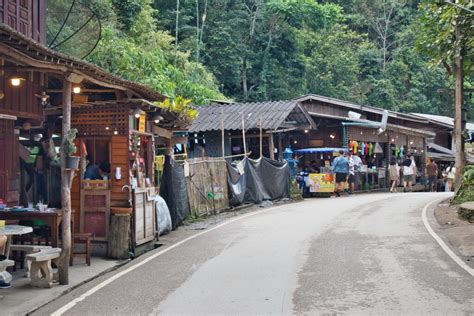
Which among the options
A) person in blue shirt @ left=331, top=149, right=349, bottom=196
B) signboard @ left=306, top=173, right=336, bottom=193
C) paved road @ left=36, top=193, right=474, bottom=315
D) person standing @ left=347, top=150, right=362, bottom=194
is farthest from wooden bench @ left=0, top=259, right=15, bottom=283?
person standing @ left=347, top=150, right=362, bottom=194

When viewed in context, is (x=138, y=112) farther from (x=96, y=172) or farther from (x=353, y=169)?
(x=353, y=169)

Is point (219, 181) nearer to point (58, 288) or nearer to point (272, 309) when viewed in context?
point (58, 288)

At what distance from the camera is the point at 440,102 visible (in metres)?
50.4

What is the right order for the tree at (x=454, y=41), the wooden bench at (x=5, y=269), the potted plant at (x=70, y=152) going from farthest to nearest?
the tree at (x=454, y=41) < the potted plant at (x=70, y=152) < the wooden bench at (x=5, y=269)

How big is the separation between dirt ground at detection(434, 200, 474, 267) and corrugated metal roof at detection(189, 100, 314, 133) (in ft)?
26.0

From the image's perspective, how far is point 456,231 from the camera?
13.1m

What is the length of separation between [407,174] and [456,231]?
21.0m

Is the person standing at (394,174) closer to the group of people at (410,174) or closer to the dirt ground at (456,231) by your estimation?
the group of people at (410,174)

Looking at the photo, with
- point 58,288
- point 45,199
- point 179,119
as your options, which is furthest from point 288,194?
point 58,288

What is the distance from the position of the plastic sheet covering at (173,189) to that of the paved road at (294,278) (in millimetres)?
1478

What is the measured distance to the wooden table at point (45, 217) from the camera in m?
9.57

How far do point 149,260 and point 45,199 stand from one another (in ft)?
11.6

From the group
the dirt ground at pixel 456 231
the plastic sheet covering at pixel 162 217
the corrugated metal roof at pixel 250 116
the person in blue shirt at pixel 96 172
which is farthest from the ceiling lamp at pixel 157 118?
the corrugated metal roof at pixel 250 116

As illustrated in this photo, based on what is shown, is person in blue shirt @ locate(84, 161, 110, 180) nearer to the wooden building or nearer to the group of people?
the wooden building
